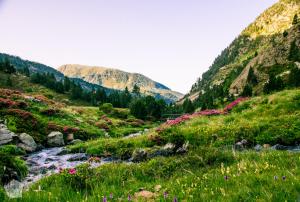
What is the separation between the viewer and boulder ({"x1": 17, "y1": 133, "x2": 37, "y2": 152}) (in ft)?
73.7

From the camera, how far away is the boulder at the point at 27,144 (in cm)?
2245

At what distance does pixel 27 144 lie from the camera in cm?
2311

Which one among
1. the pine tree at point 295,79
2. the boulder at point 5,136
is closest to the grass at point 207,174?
the boulder at point 5,136

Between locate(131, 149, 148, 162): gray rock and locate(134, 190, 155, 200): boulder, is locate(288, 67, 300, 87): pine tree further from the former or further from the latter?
locate(134, 190, 155, 200): boulder

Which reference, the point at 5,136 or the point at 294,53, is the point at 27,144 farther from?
the point at 294,53

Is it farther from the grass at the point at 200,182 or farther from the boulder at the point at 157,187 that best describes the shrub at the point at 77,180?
the boulder at the point at 157,187

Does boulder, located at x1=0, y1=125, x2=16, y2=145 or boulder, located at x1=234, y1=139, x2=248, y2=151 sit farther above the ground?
boulder, located at x1=234, y1=139, x2=248, y2=151

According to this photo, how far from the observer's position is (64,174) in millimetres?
7410

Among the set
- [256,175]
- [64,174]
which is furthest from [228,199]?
[64,174]

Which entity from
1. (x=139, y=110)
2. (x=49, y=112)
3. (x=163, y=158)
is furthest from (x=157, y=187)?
(x=139, y=110)

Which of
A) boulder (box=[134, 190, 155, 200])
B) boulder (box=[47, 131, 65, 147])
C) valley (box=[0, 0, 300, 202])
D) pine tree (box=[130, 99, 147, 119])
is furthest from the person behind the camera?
pine tree (box=[130, 99, 147, 119])

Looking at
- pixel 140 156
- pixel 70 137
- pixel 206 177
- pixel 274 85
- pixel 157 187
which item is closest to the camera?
pixel 206 177

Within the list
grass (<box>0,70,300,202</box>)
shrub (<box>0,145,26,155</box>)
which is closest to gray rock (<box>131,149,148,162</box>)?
grass (<box>0,70,300,202</box>)

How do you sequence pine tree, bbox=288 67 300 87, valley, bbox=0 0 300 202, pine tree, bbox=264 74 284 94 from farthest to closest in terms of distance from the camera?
pine tree, bbox=264 74 284 94 → pine tree, bbox=288 67 300 87 → valley, bbox=0 0 300 202
